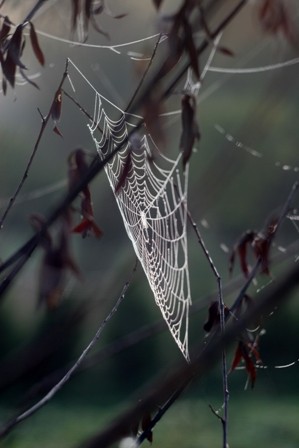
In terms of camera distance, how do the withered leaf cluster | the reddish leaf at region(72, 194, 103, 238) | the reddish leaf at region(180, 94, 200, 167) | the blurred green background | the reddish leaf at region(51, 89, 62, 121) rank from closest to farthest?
the reddish leaf at region(180, 94, 200, 167) → the reddish leaf at region(51, 89, 62, 121) → the withered leaf cluster → the reddish leaf at region(72, 194, 103, 238) → the blurred green background

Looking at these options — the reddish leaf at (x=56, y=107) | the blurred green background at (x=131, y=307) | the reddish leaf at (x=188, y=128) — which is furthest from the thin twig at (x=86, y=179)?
the blurred green background at (x=131, y=307)

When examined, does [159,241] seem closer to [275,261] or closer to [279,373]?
[275,261]

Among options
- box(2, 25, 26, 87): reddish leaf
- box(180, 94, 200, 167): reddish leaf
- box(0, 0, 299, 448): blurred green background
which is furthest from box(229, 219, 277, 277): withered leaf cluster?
box(0, 0, 299, 448): blurred green background

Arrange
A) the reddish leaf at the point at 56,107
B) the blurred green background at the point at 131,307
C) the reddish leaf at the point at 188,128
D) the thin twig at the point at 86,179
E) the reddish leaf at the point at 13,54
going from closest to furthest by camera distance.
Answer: the thin twig at the point at 86,179 → the reddish leaf at the point at 188,128 → the reddish leaf at the point at 13,54 → the reddish leaf at the point at 56,107 → the blurred green background at the point at 131,307

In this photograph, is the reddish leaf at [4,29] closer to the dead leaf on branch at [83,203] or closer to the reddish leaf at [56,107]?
the reddish leaf at [56,107]

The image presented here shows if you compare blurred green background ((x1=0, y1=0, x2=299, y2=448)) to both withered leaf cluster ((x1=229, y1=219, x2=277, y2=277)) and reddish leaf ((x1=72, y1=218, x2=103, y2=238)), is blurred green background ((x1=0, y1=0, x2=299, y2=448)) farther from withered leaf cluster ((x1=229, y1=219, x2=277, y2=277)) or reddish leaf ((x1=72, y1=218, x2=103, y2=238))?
reddish leaf ((x1=72, y1=218, x2=103, y2=238))

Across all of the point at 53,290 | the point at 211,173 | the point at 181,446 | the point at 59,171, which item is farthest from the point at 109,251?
the point at 211,173

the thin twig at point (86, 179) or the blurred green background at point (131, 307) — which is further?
the blurred green background at point (131, 307)

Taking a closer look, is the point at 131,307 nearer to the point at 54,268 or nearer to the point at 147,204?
the point at 147,204

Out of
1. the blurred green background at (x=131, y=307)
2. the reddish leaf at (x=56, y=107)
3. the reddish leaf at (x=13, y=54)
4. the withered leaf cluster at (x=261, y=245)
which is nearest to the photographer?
the reddish leaf at (x=13, y=54)
